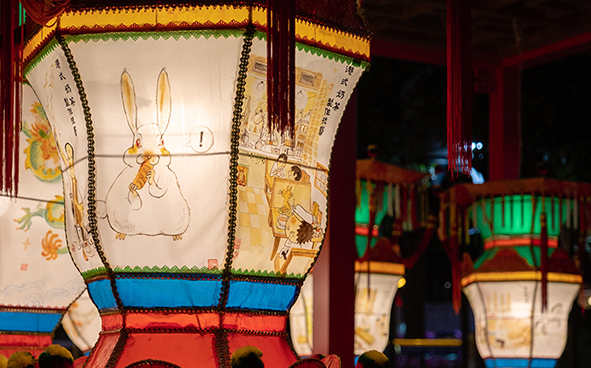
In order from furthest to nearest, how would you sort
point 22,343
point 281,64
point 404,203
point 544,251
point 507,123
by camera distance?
point 507,123 → point 404,203 → point 544,251 → point 22,343 → point 281,64

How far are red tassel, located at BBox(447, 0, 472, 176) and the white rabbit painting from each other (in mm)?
478

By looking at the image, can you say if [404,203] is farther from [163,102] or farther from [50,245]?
[163,102]

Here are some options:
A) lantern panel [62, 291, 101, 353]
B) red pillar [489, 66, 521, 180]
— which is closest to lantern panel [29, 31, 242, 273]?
lantern panel [62, 291, 101, 353]

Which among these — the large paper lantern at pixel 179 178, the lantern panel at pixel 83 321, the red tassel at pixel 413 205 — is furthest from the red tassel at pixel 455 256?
the large paper lantern at pixel 179 178

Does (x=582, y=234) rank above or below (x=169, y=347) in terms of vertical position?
above

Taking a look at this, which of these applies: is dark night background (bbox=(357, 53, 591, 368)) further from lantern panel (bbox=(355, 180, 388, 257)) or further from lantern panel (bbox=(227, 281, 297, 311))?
lantern panel (bbox=(227, 281, 297, 311))

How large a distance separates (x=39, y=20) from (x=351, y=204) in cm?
203

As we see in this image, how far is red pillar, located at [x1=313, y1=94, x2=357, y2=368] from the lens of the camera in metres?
3.25

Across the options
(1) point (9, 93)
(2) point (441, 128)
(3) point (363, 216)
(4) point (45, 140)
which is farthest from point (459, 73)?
(2) point (441, 128)

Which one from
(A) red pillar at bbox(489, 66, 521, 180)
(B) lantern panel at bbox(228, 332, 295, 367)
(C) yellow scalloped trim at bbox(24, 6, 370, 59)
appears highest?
(A) red pillar at bbox(489, 66, 521, 180)

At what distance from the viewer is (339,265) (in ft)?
10.9

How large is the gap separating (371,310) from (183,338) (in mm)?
3046

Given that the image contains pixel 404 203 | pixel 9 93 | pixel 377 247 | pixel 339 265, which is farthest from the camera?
pixel 404 203

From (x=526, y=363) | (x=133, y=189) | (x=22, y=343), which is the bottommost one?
(x=526, y=363)
